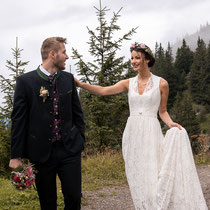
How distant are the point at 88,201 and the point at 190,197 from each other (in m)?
2.29

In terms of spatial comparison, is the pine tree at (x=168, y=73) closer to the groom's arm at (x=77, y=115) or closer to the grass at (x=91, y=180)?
the grass at (x=91, y=180)

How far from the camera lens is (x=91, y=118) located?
10.2 m

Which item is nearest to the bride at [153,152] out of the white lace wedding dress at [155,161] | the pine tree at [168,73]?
the white lace wedding dress at [155,161]

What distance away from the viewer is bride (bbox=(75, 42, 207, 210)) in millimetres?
3734

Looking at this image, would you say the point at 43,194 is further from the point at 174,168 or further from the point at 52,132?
the point at 174,168

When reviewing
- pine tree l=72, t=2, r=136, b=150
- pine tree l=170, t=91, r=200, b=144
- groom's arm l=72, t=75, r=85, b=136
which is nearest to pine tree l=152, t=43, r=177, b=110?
pine tree l=170, t=91, r=200, b=144

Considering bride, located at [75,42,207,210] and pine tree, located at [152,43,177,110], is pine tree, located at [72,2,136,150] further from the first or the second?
pine tree, located at [152,43,177,110]

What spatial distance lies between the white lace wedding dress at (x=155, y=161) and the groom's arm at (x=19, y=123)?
164cm

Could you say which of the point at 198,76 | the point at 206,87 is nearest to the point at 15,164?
the point at 206,87

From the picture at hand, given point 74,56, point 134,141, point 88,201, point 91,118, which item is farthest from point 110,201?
point 74,56

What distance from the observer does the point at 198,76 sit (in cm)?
8000

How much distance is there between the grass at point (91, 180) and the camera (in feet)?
→ 16.7

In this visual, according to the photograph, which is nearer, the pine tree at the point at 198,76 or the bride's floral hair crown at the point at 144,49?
the bride's floral hair crown at the point at 144,49

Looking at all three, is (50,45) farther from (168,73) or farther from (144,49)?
(168,73)
